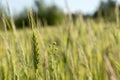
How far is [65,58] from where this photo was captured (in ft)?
5.04

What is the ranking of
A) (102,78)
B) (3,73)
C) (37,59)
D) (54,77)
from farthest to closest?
1. (102,78)
2. (3,73)
3. (54,77)
4. (37,59)

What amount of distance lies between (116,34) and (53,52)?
0.83 metres

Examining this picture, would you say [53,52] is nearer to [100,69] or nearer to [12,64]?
[12,64]

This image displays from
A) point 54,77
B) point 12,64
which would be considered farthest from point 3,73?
point 54,77

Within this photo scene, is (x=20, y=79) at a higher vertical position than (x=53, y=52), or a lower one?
lower

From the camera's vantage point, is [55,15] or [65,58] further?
[55,15]

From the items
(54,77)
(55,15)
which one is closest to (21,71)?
(54,77)

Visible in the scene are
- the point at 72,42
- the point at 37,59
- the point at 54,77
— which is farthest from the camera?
the point at 72,42

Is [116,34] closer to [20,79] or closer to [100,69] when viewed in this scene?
[100,69]

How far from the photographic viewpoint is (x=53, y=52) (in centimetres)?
90

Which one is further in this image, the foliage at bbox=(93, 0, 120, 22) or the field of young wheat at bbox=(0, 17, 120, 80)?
the foliage at bbox=(93, 0, 120, 22)

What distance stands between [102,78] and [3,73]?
52cm

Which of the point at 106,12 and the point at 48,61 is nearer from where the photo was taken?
the point at 48,61

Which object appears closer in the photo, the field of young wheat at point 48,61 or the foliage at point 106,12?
the field of young wheat at point 48,61
